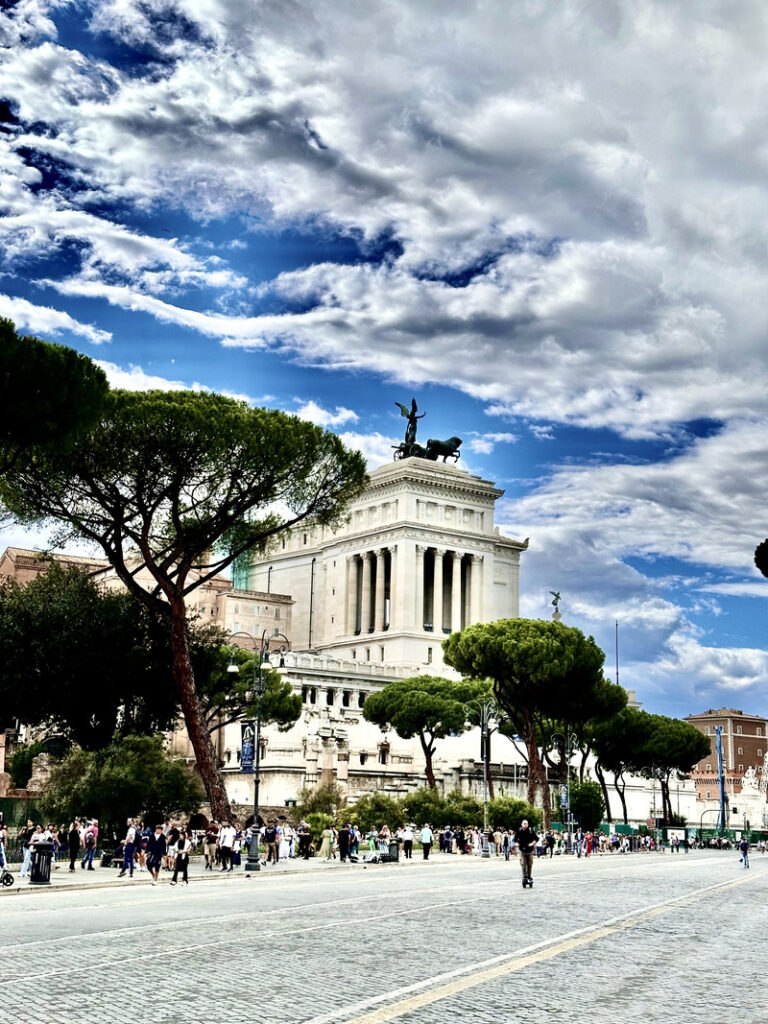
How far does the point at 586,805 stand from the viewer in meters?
76.2

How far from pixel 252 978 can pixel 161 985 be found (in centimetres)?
94

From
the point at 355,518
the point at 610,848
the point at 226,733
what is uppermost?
the point at 355,518

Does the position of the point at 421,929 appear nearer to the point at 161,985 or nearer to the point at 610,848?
the point at 161,985

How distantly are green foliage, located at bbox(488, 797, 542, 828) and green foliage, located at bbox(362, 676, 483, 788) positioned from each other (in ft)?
30.0

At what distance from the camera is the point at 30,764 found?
6438 cm

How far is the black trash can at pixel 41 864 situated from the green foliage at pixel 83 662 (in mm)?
17650

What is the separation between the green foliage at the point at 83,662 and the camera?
4606 cm

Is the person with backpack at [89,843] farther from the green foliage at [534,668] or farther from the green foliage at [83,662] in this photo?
the green foliage at [534,668]

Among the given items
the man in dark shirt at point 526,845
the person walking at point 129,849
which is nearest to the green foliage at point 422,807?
the person walking at point 129,849

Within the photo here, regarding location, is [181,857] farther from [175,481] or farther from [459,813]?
[459,813]

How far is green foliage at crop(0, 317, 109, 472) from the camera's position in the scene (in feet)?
101

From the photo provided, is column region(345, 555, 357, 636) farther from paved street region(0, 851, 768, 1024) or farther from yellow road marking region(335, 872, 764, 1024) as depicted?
yellow road marking region(335, 872, 764, 1024)

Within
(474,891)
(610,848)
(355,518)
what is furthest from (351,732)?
(474,891)

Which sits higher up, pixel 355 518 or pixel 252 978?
pixel 355 518
